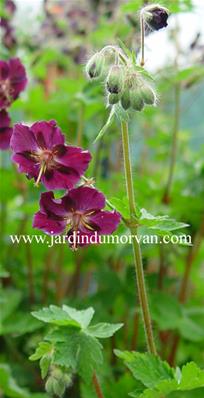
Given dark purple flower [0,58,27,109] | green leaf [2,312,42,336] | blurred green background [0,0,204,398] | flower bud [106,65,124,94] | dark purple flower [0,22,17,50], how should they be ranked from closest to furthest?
flower bud [106,65,124,94] < dark purple flower [0,58,27,109] < green leaf [2,312,42,336] < blurred green background [0,0,204,398] < dark purple flower [0,22,17,50]

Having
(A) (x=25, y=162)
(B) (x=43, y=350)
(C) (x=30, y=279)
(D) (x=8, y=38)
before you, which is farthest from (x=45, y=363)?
(D) (x=8, y=38)

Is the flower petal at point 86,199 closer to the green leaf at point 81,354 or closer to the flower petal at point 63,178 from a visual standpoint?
the flower petal at point 63,178

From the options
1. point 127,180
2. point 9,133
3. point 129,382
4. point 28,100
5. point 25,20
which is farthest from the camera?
point 25,20

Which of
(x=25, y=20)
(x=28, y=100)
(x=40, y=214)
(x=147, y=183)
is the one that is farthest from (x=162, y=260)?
(x=25, y=20)

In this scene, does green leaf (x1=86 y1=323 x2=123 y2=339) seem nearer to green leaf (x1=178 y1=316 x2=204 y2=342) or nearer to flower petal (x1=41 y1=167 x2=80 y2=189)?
flower petal (x1=41 y1=167 x2=80 y2=189)

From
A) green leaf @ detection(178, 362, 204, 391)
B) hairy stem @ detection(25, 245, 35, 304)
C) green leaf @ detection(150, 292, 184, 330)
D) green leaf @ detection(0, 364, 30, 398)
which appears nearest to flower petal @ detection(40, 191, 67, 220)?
green leaf @ detection(178, 362, 204, 391)

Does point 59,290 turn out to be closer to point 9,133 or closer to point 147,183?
point 147,183

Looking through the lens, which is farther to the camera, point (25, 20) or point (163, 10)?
point (25, 20)
